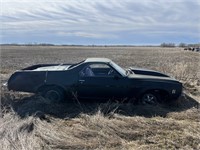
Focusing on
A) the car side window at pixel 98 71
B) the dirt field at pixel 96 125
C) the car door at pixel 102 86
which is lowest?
the dirt field at pixel 96 125

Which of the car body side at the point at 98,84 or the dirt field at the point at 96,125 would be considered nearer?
the dirt field at the point at 96,125

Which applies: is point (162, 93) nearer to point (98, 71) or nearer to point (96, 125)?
point (98, 71)

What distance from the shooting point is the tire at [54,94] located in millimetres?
7820

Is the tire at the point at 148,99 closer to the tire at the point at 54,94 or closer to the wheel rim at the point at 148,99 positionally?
the wheel rim at the point at 148,99

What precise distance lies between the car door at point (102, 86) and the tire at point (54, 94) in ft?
1.54

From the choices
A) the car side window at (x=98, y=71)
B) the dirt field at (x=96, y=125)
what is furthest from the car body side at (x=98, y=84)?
the dirt field at (x=96, y=125)

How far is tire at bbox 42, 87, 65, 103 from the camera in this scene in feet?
25.7

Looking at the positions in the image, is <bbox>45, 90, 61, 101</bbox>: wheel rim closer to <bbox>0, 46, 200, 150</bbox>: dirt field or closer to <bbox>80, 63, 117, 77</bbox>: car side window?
<bbox>0, 46, 200, 150</bbox>: dirt field

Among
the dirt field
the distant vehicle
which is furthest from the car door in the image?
the dirt field

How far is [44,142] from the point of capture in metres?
5.16

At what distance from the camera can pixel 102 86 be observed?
7.74 metres

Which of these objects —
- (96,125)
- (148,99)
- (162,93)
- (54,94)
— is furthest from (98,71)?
(96,125)

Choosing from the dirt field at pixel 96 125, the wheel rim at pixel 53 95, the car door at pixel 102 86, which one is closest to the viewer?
the dirt field at pixel 96 125

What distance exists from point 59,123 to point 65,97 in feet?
5.60
